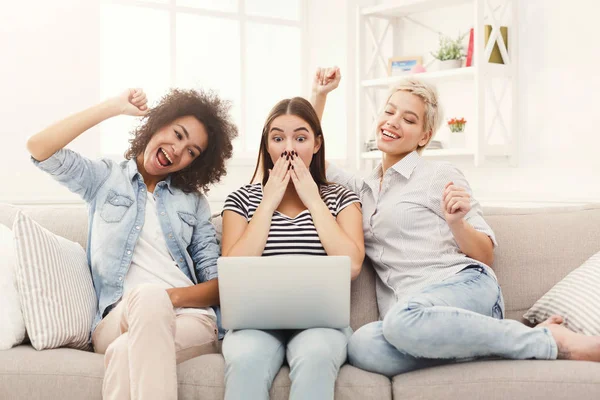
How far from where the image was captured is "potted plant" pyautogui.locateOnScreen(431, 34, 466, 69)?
13.2ft

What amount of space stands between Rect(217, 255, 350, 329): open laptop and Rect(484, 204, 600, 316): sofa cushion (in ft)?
2.31

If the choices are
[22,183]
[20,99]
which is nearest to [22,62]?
[20,99]

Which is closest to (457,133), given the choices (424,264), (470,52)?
(470,52)

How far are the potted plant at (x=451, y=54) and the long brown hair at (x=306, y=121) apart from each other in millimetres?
1874

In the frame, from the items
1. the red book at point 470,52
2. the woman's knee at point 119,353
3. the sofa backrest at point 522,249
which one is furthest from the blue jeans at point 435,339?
the red book at point 470,52

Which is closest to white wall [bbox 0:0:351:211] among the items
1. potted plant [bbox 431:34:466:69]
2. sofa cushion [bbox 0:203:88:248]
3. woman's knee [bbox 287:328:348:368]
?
sofa cushion [bbox 0:203:88:248]

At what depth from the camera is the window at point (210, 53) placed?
425 centimetres

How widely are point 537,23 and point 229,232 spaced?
242cm

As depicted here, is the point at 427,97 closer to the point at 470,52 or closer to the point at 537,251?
the point at 537,251

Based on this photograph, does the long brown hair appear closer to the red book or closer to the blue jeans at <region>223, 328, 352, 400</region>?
the blue jeans at <region>223, 328, 352, 400</region>

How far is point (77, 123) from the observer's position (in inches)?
81.5

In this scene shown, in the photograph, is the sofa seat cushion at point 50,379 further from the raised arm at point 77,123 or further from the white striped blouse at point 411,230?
the white striped blouse at point 411,230

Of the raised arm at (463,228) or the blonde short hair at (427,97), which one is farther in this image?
the blonde short hair at (427,97)

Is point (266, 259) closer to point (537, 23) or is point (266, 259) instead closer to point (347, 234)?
point (347, 234)
